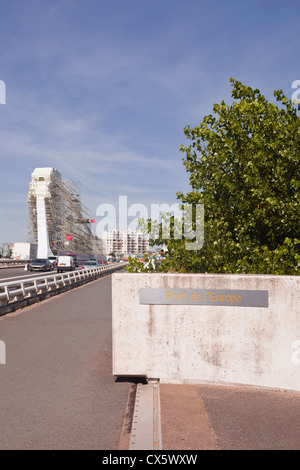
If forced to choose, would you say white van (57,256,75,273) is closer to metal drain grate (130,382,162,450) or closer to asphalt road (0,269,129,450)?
asphalt road (0,269,129,450)

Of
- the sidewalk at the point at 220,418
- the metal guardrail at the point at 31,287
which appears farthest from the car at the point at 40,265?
the sidewalk at the point at 220,418

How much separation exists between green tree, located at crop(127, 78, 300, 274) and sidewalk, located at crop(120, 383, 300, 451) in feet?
9.07

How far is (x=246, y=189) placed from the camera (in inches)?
368

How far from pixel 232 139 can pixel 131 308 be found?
17.0 feet

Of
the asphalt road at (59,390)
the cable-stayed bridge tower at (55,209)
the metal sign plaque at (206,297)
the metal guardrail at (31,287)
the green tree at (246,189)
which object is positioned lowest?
the asphalt road at (59,390)

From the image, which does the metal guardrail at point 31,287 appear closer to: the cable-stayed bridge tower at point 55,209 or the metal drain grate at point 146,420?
the metal drain grate at point 146,420

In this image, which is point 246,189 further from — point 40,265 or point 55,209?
point 55,209

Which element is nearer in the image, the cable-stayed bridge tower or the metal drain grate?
the metal drain grate

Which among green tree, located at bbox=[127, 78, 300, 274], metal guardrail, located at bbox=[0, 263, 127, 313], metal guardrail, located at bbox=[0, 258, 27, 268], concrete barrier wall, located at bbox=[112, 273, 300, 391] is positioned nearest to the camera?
concrete barrier wall, located at bbox=[112, 273, 300, 391]

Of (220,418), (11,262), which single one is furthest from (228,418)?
(11,262)

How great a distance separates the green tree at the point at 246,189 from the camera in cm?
840

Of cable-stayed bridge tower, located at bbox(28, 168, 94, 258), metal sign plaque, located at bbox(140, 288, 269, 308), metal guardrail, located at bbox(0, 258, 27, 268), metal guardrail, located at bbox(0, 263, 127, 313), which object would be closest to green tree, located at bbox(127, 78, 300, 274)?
metal sign plaque, located at bbox(140, 288, 269, 308)

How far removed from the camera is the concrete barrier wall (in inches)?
238
